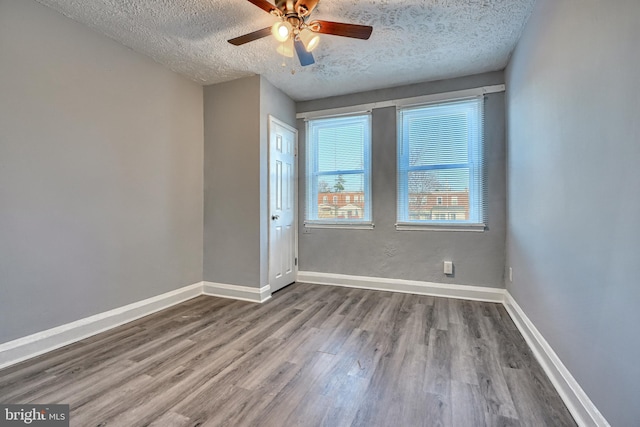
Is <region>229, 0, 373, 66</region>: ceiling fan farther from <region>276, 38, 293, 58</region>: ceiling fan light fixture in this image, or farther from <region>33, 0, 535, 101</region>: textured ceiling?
<region>33, 0, 535, 101</region>: textured ceiling

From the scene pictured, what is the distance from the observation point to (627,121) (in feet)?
3.59

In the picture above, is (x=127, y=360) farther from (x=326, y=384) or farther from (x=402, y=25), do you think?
(x=402, y=25)

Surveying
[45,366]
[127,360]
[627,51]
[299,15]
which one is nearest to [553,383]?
[627,51]

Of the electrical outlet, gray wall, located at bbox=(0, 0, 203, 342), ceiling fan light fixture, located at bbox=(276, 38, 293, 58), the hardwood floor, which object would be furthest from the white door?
the electrical outlet

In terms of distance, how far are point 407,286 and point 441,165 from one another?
5.15 ft

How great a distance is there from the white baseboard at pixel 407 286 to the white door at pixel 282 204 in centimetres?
41

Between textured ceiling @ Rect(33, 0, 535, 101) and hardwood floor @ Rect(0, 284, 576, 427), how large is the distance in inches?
91.4

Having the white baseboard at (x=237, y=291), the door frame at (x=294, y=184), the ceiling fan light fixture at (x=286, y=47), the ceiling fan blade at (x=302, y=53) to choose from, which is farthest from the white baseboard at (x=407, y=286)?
the ceiling fan light fixture at (x=286, y=47)

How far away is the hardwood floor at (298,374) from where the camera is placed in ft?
4.68

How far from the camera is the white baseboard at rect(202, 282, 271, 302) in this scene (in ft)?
10.5

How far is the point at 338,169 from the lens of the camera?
389 centimetres

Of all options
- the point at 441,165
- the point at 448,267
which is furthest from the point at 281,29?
the point at 448,267

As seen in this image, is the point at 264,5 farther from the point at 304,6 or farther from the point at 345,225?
the point at 345,225

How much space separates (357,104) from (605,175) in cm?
296
